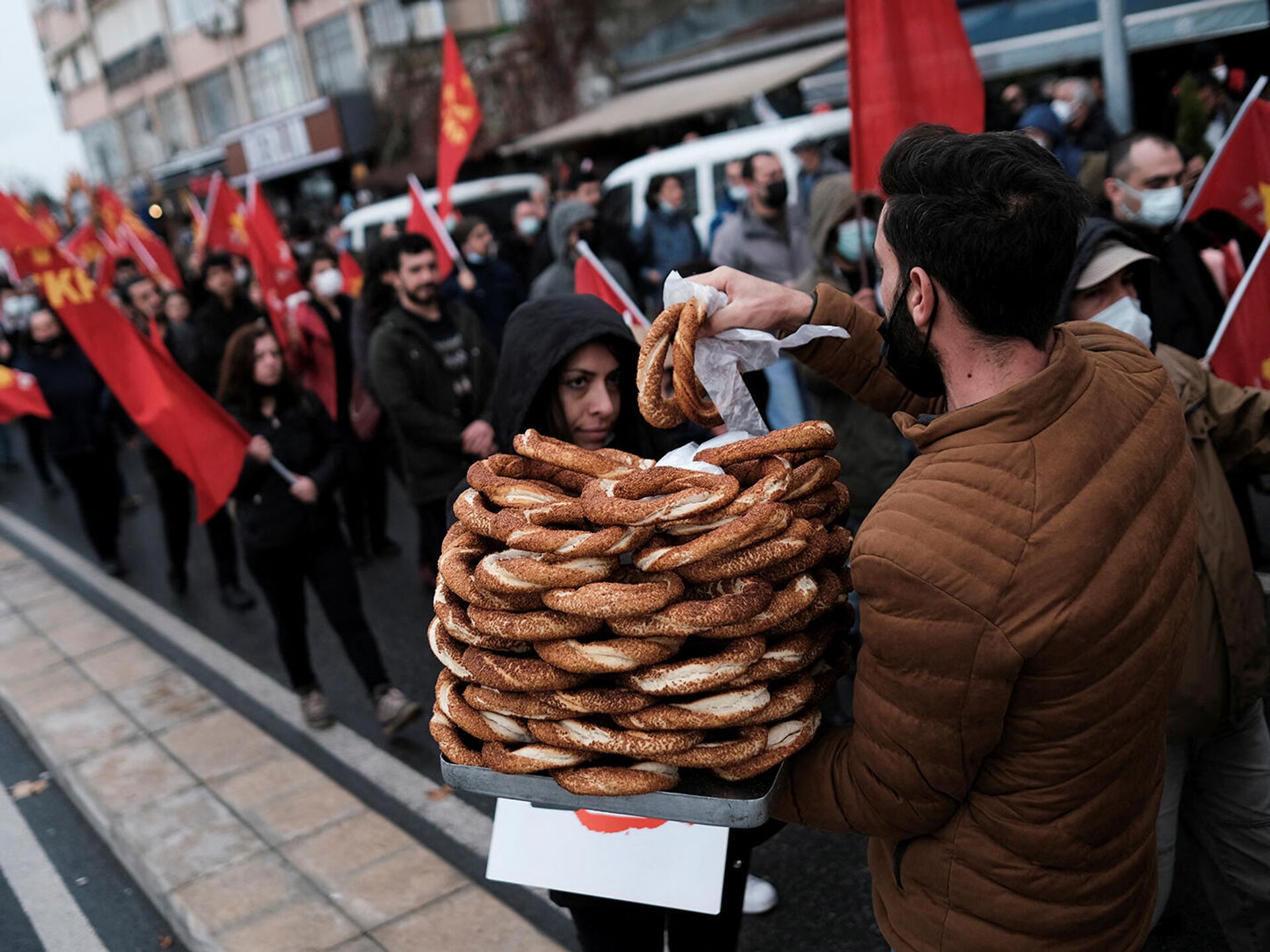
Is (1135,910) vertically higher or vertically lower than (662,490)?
lower

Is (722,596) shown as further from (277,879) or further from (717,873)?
(277,879)

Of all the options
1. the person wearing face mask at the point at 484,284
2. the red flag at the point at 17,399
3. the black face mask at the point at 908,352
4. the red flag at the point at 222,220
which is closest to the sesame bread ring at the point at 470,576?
the black face mask at the point at 908,352

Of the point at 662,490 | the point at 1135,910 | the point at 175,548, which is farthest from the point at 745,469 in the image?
the point at 175,548

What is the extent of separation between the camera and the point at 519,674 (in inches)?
65.2

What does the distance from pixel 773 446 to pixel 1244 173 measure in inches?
154

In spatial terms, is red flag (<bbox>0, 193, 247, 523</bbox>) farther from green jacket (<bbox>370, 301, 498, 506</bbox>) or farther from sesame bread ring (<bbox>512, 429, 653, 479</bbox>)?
sesame bread ring (<bbox>512, 429, 653, 479</bbox>)

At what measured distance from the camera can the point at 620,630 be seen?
1610 millimetres

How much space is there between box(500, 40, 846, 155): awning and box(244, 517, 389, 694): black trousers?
12233 mm

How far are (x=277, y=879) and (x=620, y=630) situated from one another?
2821 millimetres


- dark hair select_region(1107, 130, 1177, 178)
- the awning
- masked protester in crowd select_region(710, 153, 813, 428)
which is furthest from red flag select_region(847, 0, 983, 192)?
the awning

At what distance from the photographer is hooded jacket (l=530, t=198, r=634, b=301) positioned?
24.0ft

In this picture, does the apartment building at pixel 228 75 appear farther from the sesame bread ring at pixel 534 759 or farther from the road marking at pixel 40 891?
the sesame bread ring at pixel 534 759

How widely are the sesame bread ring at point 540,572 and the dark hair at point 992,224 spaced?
0.65m

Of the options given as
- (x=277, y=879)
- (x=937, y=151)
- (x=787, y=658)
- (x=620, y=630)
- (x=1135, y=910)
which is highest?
(x=937, y=151)
